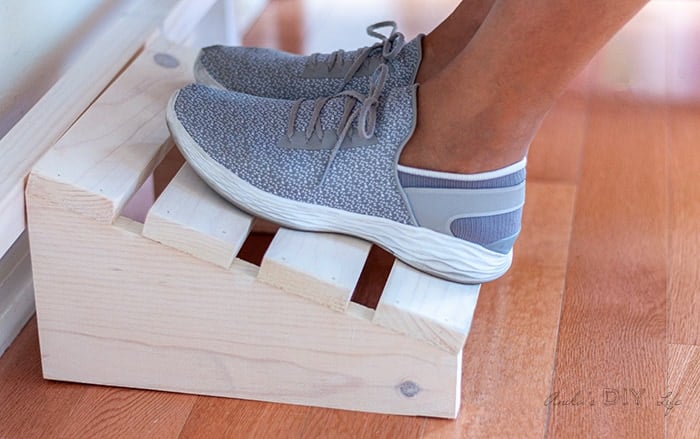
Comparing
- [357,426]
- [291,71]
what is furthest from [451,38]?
[357,426]

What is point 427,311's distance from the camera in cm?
93

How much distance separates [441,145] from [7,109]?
467 mm

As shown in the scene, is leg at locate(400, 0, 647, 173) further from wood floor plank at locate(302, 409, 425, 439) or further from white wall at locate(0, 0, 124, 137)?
white wall at locate(0, 0, 124, 137)

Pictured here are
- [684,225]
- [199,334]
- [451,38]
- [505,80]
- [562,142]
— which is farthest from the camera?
[562,142]

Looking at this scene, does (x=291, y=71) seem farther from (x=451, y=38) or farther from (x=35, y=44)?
(x=35, y=44)

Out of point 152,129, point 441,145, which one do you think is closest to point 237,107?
point 152,129

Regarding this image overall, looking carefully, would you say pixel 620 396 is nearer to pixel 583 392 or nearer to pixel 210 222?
pixel 583 392

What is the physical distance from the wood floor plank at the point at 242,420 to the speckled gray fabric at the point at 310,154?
0.21 metres

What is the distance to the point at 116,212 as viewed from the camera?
0.95 meters

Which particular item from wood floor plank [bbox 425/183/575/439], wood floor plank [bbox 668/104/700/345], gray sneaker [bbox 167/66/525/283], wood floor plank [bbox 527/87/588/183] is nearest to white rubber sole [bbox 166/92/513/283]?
gray sneaker [bbox 167/66/525/283]

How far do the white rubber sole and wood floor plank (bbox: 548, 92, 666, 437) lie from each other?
150 millimetres

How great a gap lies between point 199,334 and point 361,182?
0.21 meters

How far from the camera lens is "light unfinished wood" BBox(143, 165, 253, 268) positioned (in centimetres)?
94

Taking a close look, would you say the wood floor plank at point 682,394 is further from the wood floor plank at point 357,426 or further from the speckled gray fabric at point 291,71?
the speckled gray fabric at point 291,71
